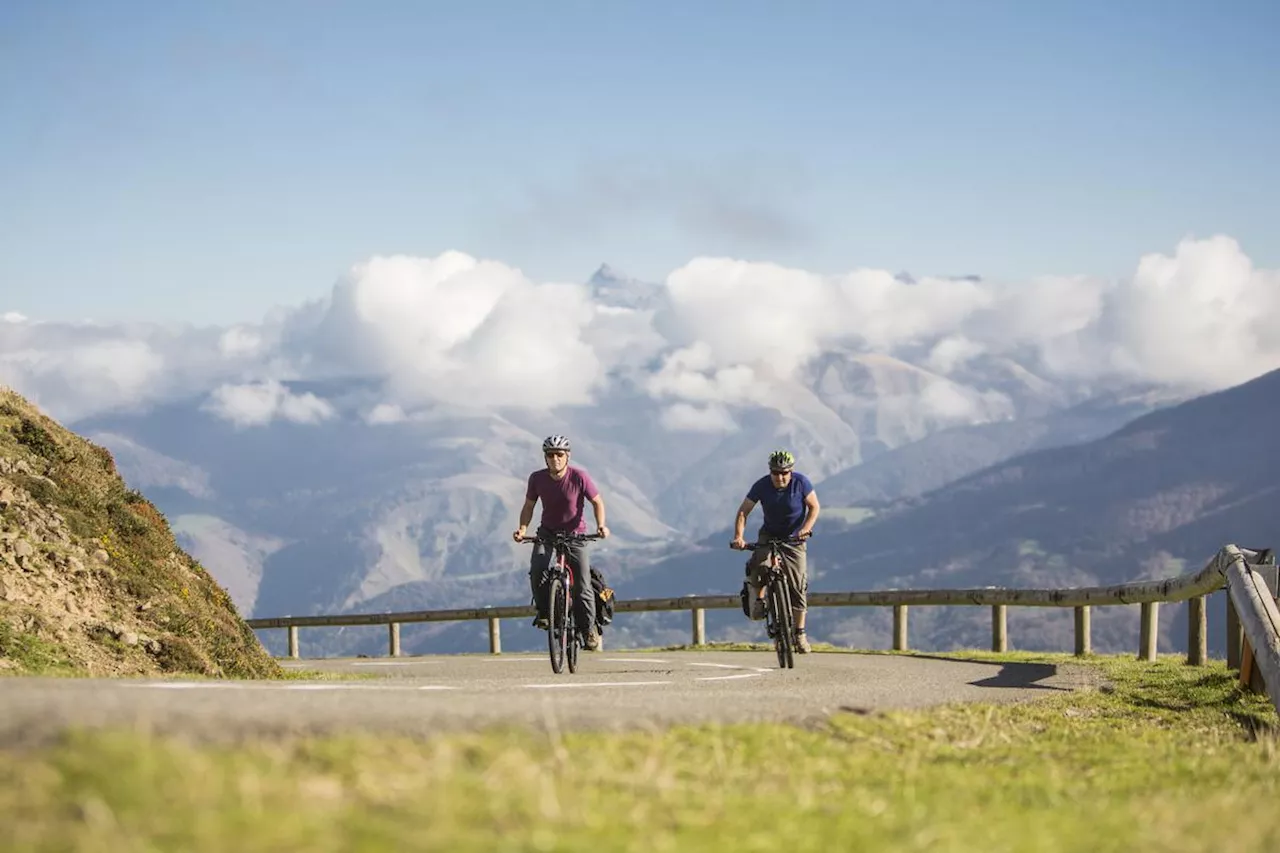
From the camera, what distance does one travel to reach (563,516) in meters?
16.3

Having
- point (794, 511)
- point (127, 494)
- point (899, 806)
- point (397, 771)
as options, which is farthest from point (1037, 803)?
point (127, 494)

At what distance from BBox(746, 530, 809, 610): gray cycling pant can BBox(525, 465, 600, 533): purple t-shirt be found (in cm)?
229

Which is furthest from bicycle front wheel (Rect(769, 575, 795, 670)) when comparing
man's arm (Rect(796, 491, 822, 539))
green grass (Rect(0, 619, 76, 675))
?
green grass (Rect(0, 619, 76, 675))

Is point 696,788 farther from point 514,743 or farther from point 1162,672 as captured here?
point 1162,672

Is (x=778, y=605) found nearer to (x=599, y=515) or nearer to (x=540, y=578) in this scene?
(x=599, y=515)

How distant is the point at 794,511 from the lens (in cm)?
1762

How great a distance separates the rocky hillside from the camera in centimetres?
1345

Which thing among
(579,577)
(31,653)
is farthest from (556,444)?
(31,653)

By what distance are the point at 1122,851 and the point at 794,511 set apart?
12354 millimetres

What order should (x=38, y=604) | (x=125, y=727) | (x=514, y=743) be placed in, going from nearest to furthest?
1. (x=125, y=727)
2. (x=514, y=743)
3. (x=38, y=604)

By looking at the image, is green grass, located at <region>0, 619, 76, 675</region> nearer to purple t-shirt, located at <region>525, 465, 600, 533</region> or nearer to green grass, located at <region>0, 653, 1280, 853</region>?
purple t-shirt, located at <region>525, 465, 600, 533</region>

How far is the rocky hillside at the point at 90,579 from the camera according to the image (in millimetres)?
13453

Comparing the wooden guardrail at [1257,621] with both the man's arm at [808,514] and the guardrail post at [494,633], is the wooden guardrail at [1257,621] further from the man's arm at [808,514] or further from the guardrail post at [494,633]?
the guardrail post at [494,633]

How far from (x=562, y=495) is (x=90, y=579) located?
4759 millimetres
